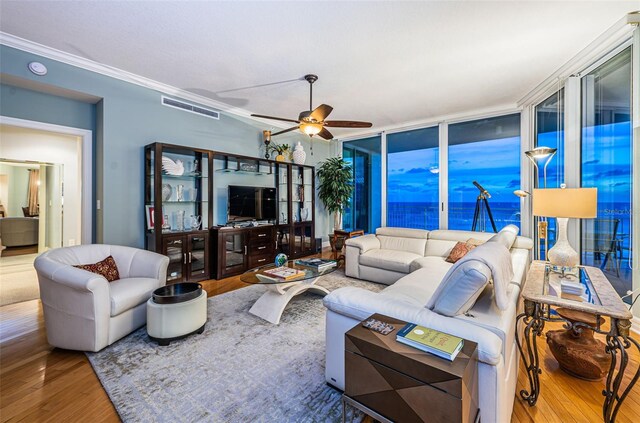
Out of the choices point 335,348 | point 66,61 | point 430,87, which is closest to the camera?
point 335,348

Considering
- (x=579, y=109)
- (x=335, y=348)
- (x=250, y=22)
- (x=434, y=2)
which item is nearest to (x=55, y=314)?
(x=335, y=348)

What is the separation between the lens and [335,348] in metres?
1.66

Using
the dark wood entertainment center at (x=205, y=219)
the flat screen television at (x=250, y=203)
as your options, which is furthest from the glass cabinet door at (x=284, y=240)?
the flat screen television at (x=250, y=203)

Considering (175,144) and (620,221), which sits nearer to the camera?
(620,221)

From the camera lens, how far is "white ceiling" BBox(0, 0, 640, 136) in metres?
2.24

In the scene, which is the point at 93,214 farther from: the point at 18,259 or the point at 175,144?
the point at 18,259

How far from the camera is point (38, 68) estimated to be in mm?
2887

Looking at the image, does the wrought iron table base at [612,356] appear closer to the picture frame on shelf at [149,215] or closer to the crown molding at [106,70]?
the picture frame on shelf at [149,215]

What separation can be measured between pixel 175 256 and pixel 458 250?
383 centimetres

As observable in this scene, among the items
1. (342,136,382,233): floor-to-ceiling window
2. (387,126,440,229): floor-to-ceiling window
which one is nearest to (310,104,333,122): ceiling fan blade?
(387,126,440,229): floor-to-ceiling window

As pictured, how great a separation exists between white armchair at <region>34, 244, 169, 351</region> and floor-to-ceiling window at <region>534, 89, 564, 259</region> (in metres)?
4.56

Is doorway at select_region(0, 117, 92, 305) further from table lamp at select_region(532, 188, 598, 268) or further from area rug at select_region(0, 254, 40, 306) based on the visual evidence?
table lamp at select_region(532, 188, 598, 268)

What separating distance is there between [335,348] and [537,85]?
14.5ft

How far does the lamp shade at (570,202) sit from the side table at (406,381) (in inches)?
66.7
